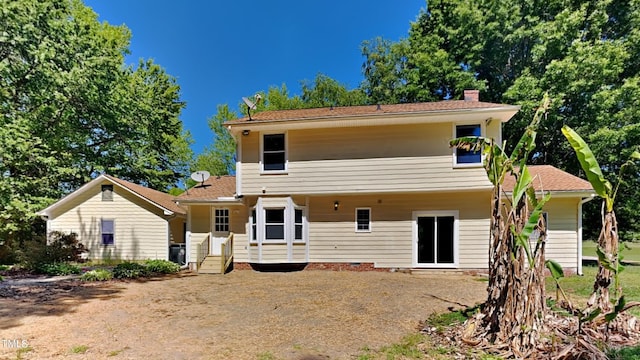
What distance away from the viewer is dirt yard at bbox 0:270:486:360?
15.5 ft

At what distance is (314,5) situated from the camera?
23328 mm

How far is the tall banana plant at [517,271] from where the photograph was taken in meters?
4.43

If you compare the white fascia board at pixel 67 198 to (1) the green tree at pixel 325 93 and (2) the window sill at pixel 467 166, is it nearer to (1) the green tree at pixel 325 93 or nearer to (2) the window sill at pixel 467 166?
(2) the window sill at pixel 467 166

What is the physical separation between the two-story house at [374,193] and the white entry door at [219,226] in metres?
0.51

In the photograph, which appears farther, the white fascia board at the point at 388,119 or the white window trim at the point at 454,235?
the white window trim at the point at 454,235

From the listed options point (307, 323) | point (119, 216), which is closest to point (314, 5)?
point (119, 216)

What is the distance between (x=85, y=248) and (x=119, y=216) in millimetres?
2115

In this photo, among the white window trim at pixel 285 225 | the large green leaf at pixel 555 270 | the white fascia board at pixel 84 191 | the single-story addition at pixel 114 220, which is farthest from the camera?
the single-story addition at pixel 114 220

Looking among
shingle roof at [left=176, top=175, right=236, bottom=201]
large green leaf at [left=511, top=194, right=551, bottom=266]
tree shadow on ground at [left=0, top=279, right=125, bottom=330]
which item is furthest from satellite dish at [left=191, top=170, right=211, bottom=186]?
large green leaf at [left=511, top=194, right=551, bottom=266]

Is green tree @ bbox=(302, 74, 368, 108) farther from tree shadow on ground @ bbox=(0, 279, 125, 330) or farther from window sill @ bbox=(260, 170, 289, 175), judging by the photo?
Result: tree shadow on ground @ bbox=(0, 279, 125, 330)

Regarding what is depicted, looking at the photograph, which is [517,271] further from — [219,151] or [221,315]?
[219,151]

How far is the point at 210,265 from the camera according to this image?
1218 cm

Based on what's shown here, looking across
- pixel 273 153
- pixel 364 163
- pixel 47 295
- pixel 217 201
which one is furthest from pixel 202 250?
pixel 364 163

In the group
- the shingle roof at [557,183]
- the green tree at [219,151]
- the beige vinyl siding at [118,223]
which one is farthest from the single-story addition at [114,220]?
the shingle roof at [557,183]
